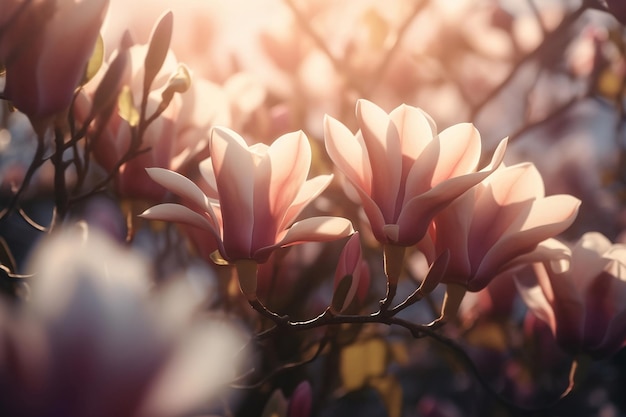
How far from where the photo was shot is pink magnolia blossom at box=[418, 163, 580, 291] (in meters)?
0.71

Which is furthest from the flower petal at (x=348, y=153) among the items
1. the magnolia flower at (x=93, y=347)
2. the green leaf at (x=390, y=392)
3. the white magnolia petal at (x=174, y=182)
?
the green leaf at (x=390, y=392)

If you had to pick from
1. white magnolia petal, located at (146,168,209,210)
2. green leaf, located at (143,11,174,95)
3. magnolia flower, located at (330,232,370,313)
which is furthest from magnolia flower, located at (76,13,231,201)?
magnolia flower, located at (330,232,370,313)

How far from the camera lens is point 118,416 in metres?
0.32

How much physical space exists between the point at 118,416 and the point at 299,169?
0.40 metres

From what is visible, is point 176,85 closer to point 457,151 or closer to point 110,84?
point 110,84

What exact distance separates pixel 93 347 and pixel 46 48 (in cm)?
48

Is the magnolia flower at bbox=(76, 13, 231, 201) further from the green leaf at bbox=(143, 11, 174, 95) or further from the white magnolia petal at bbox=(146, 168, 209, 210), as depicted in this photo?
the white magnolia petal at bbox=(146, 168, 209, 210)

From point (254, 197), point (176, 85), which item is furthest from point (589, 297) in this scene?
point (176, 85)

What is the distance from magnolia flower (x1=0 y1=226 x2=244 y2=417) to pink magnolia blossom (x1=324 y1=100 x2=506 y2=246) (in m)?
0.39

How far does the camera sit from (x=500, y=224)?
731 mm

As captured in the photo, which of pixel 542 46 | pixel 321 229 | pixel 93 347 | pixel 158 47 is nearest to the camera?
pixel 93 347

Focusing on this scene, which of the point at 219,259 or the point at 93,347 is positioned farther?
the point at 219,259

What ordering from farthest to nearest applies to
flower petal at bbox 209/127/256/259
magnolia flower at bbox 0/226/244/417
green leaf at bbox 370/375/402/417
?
green leaf at bbox 370/375/402/417 < flower petal at bbox 209/127/256/259 < magnolia flower at bbox 0/226/244/417

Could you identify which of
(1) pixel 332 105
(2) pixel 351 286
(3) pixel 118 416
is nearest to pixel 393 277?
(2) pixel 351 286
